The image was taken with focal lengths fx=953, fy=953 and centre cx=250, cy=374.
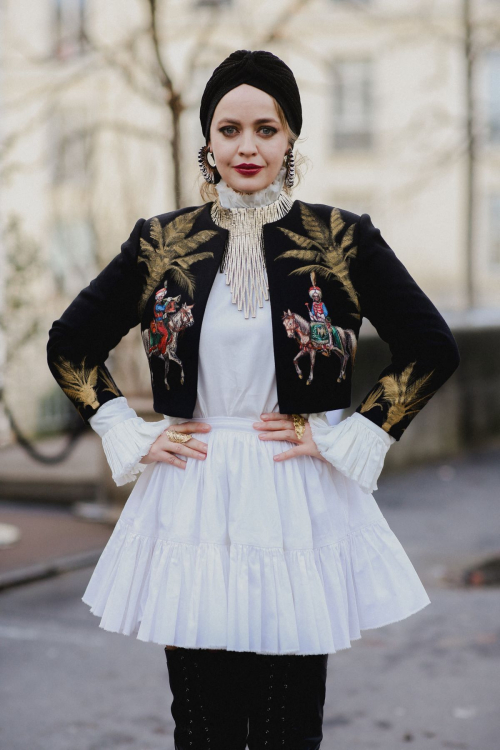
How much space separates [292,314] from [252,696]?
94 cm

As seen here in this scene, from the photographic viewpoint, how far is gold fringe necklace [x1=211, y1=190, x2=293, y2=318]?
2.31m

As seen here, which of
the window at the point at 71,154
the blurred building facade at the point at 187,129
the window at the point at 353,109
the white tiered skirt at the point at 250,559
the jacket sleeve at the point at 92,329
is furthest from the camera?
the window at the point at 353,109

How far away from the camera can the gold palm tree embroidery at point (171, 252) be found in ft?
7.72

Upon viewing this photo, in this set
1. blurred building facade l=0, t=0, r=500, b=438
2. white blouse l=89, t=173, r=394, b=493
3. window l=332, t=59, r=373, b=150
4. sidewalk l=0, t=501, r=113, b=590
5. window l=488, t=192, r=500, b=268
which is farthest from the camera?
window l=488, t=192, r=500, b=268

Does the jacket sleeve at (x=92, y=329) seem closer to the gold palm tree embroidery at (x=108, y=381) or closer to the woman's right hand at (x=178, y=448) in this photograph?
the gold palm tree embroidery at (x=108, y=381)

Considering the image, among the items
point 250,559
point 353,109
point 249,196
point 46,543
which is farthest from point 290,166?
point 353,109

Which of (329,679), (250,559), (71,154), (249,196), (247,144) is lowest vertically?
(329,679)

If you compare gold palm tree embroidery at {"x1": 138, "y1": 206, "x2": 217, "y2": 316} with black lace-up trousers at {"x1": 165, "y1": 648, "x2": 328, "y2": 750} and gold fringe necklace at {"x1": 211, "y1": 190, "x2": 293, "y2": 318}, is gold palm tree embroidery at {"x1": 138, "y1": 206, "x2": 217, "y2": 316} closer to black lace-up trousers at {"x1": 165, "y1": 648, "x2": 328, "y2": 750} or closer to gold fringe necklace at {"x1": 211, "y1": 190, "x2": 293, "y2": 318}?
gold fringe necklace at {"x1": 211, "y1": 190, "x2": 293, "y2": 318}

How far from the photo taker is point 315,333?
2262mm

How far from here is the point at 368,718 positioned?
369 cm

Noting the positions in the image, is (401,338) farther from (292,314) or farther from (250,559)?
(250,559)

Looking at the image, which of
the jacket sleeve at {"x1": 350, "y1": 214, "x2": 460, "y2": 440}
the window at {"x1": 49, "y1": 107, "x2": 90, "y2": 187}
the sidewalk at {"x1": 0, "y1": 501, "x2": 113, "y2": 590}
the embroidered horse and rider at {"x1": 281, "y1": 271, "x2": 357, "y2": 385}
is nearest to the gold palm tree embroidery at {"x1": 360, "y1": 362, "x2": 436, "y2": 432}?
the jacket sleeve at {"x1": 350, "y1": 214, "x2": 460, "y2": 440}

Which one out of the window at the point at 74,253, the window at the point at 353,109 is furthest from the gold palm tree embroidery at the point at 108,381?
the window at the point at 353,109

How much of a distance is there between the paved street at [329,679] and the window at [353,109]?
18.8m
